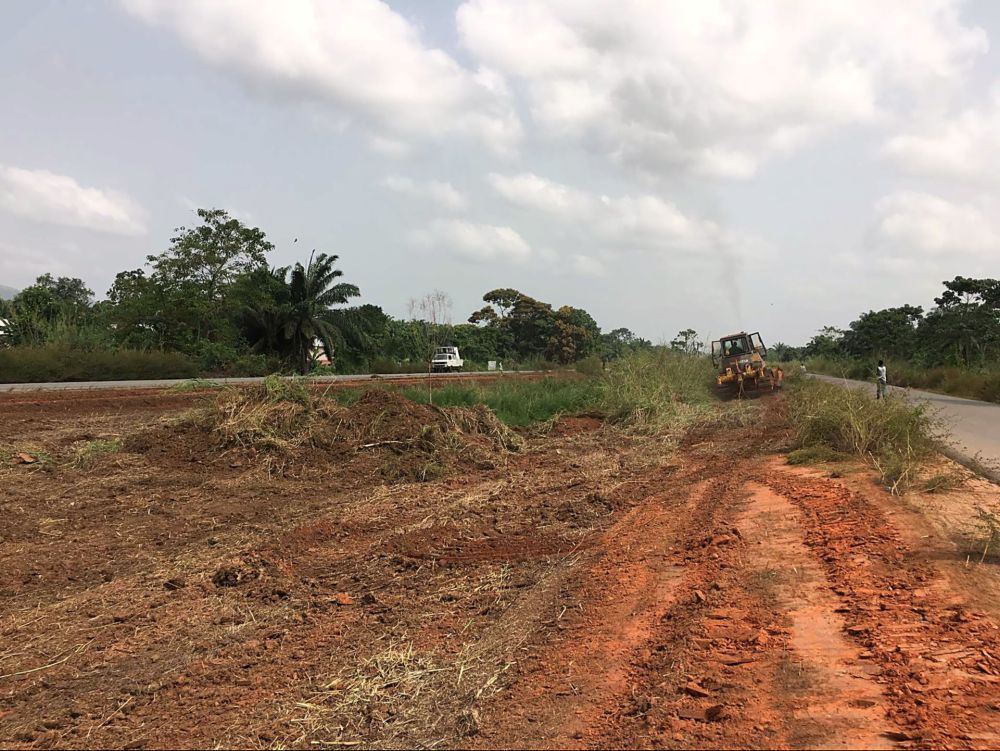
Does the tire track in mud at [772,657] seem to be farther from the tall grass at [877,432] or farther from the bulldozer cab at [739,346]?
the bulldozer cab at [739,346]

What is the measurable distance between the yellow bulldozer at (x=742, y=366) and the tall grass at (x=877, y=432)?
12339mm

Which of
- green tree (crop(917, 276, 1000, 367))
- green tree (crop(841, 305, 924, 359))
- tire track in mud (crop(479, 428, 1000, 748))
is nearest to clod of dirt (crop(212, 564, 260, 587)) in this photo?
tire track in mud (crop(479, 428, 1000, 748))

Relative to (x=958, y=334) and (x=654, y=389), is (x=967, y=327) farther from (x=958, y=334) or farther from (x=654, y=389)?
(x=654, y=389)

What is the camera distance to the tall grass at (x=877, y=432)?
7668 millimetres

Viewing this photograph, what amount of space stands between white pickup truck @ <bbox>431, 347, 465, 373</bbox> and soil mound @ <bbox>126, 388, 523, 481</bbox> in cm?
3013

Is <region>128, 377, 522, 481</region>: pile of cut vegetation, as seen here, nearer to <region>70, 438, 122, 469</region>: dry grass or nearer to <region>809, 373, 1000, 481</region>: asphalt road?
<region>70, 438, 122, 469</region>: dry grass

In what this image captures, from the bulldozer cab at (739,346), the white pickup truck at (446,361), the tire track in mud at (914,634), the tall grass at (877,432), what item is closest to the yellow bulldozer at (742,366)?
the bulldozer cab at (739,346)

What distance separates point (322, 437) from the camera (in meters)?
10.8

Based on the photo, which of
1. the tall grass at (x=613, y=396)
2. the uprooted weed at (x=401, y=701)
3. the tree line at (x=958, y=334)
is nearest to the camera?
the uprooted weed at (x=401, y=701)

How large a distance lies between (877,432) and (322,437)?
838 centimetres

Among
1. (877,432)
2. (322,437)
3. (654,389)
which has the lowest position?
(322,437)

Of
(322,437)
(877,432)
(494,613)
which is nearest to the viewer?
(494,613)

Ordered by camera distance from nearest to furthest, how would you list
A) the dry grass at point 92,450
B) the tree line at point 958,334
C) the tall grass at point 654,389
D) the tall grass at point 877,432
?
the tall grass at point 877,432 < the dry grass at point 92,450 < the tall grass at point 654,389 < the tree line at point 958,334

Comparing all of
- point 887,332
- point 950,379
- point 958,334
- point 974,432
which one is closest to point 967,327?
point 958,334
